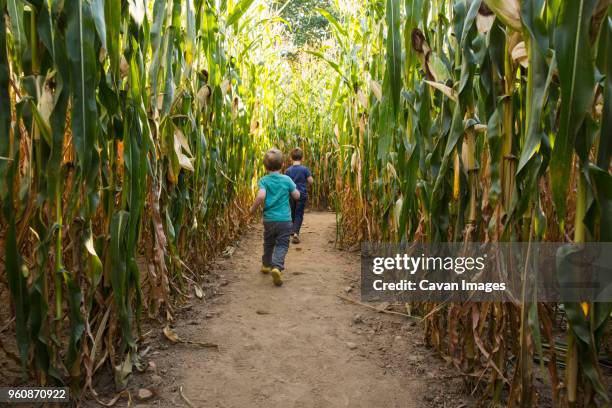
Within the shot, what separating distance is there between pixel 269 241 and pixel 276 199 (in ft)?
1.22

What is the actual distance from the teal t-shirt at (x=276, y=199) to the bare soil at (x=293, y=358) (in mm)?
640

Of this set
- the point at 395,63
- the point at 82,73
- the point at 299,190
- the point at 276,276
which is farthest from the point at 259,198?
the point at 82,73

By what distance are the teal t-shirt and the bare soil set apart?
640 millimetres

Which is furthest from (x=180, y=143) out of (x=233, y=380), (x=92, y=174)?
(x=233, y=380)

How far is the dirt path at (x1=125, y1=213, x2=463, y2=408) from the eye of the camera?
1.75 meters

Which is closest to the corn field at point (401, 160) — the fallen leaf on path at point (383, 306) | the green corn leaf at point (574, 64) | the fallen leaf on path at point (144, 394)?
the green corn leaf at point (574, 64)

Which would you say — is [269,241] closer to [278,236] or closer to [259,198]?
[278,236]

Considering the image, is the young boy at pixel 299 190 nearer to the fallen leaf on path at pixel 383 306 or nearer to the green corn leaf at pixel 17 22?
the fallen leaf on path at pixel 383 306

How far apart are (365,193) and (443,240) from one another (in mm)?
2199

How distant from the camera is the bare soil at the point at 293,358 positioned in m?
1.74

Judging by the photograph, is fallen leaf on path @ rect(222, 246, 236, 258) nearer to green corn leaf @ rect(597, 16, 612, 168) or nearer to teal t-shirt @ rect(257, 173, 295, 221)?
teal t-shirt @ rect(257, 173, 295, 221)

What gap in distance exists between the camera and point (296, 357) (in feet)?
6.91

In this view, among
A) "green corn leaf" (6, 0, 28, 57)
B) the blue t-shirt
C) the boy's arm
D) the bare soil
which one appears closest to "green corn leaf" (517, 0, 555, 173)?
the bare soil

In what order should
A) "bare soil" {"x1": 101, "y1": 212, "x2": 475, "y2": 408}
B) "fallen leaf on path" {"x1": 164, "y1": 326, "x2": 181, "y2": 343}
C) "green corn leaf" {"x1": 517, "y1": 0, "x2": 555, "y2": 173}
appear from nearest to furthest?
"green corn leaf" {"x1": 517, "y1": 0, "x2": 555, "y2": 173} < "bare soil" {"x1": 101, "y1": 212, "x2": 475, "y2": 408} < "fallen leaf on path" {"x1": 164, "y1": 326, "x2": 181, "y2": 343}
